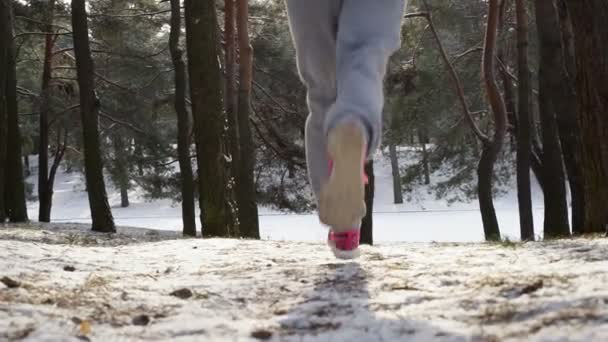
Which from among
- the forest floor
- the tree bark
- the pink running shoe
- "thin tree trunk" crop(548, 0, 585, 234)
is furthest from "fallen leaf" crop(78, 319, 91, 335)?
the tree bark

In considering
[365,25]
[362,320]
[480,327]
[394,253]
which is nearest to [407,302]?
[362,320]

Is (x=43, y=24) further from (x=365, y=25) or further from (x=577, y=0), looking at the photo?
(x=365, y=25)

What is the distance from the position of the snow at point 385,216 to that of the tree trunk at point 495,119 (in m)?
0.54

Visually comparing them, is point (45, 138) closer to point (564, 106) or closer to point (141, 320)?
point (564, 106)

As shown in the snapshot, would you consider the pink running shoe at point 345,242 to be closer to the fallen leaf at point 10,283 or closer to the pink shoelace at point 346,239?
the pink shoelace at point 346,239

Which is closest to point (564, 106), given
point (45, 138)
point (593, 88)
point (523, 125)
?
point (523, 125)

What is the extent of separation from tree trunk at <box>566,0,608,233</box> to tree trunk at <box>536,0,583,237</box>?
2271 millimetres

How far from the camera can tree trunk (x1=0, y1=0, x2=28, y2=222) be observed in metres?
14.9

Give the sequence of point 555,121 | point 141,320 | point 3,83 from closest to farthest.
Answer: point 141,320
point 555,121
point 3,83

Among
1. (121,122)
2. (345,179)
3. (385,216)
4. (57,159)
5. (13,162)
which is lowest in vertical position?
(385,216)

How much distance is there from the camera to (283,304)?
255cm

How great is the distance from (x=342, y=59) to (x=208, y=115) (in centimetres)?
590

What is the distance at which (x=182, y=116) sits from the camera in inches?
537

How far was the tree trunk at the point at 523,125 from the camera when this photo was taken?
36.6ft
